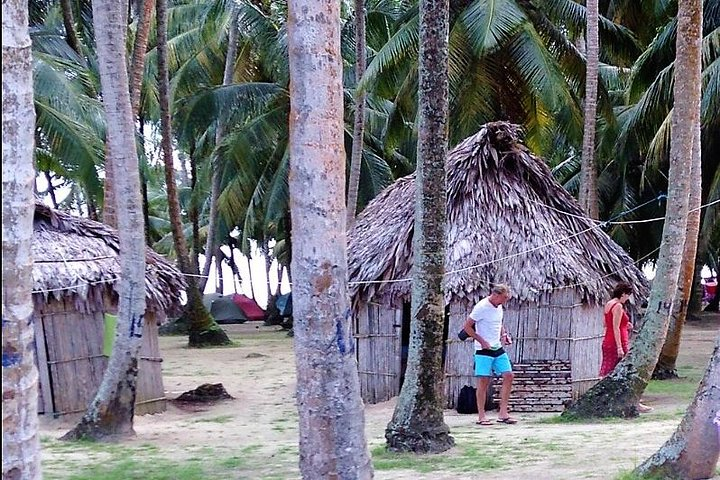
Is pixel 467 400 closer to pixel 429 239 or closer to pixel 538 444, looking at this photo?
pixel 538 444

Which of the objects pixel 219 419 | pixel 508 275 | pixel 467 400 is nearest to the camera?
pixel 467 400

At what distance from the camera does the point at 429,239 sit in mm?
8492

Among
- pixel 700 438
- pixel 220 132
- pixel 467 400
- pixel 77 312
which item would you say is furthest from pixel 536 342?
pixel 220 132

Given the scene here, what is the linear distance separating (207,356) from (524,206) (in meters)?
9.78

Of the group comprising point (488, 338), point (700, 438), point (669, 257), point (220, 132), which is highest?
point (220, 132)

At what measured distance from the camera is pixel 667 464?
6223 mm

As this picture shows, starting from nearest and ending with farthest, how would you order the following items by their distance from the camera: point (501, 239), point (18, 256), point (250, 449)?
point (18, 256), point (250, 449), point (501, 239)

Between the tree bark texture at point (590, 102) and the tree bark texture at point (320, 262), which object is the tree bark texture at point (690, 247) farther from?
the tree bark texture at point (320, 262)

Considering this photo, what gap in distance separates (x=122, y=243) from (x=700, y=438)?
243 inches

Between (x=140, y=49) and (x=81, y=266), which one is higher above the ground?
(x=140, y=49)

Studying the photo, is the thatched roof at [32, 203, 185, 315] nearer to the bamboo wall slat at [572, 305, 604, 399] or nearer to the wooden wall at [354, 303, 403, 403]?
the wooden wall at [354, 303, 403, 403]

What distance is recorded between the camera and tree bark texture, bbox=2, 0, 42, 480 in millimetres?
3801

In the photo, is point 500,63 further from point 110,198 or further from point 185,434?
point 185,434

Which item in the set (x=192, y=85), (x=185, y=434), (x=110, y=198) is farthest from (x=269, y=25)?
(x=185, y=434)
